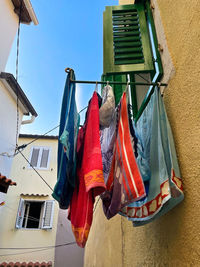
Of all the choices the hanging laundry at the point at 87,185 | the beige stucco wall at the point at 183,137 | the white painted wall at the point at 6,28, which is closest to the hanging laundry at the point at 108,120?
the hanging laundry at the point at 87,185

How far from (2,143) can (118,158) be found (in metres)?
5.81

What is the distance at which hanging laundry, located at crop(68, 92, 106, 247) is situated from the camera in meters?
1.29

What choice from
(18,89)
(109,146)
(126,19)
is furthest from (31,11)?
(109,146)

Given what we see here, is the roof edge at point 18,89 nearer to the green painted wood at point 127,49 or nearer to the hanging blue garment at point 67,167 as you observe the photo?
the green painted wood at point 127,49

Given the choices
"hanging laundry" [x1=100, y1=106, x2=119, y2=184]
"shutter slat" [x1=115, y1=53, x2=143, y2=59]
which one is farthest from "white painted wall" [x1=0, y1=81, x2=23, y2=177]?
"hanging laundry" [x1=100, y1=106, x2=119, y2=184]

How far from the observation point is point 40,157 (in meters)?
11.6

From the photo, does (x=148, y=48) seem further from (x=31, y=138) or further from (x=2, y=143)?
(x=31, y=138)

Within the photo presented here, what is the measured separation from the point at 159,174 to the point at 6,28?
297 inches

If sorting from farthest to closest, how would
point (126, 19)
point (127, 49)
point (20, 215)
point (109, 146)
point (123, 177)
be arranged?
1. point (20, 215)
2. point (126, 19)
3. point (127, 49)
4. point (109, 146)
5. point (123, 177)

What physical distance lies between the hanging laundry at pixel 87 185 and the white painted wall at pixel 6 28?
6.24 metres

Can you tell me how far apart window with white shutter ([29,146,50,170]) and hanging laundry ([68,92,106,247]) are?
10.4 m

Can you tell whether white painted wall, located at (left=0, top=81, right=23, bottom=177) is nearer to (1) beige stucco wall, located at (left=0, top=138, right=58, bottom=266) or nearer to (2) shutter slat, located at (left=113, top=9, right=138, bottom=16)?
(1) beige stucco wall, located at (left=0, top=138, right=58, bottom=266)

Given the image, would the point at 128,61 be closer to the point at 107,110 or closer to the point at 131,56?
the point at 131,56

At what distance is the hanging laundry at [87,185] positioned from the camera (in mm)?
1290
